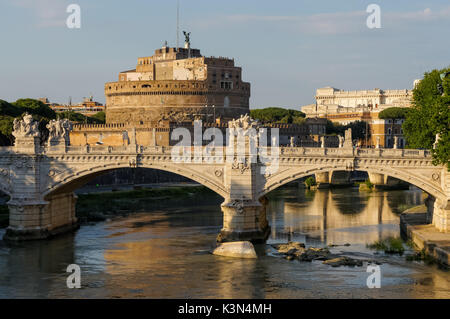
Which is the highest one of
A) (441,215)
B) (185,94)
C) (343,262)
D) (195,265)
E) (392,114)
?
(185,94)

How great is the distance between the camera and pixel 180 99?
92.2 metres

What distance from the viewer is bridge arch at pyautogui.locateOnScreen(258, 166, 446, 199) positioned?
4022 cm

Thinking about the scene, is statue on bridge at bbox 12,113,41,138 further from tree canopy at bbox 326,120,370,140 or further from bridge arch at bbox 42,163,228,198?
tree canopy at bbox 326,120,370,140

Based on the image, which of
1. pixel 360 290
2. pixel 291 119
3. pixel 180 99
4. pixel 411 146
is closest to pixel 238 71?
pixel 180 99

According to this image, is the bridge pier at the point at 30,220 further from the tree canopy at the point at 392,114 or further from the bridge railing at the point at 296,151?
the tree canopy at the point at 392,114

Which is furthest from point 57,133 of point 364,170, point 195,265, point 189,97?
point 189,97

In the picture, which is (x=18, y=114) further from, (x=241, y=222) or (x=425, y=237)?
(x=425, y=237)

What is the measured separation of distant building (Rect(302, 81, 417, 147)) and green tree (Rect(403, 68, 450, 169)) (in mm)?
60595

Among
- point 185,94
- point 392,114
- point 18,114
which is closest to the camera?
point 18,114

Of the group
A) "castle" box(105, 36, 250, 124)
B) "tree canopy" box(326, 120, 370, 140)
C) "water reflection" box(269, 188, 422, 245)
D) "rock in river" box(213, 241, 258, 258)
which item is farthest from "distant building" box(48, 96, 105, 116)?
"rock in river" box(213, 241, 258, 258)

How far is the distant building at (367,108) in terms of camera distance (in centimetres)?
12950

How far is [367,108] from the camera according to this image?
14850 centimetres

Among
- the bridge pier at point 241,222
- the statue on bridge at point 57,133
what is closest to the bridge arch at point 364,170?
the bridge pier at point 241,222

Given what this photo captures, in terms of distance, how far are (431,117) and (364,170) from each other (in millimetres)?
4992
